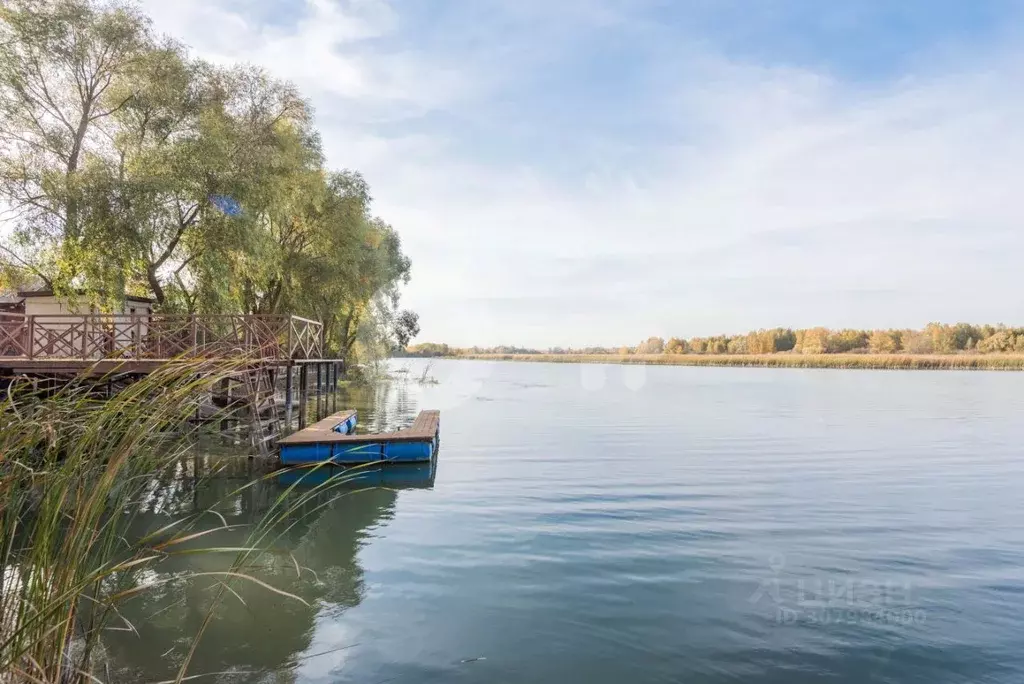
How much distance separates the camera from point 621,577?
7426 millimetres

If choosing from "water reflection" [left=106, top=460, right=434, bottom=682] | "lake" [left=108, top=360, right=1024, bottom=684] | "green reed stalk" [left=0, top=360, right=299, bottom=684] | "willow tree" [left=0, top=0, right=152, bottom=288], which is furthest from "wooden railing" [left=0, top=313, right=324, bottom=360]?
"green reed stalk" [left=0, top=360, right=299, bottom=684]

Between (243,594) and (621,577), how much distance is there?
13.9ft

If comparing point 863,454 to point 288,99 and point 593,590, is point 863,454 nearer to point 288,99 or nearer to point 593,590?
point 593,590

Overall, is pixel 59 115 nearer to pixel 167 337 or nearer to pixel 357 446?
pixel 167 337

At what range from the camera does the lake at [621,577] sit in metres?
5.40

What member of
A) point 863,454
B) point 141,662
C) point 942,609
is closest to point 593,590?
point 942,609

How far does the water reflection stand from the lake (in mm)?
30

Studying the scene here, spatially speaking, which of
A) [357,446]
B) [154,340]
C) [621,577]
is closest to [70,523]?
[621,577]

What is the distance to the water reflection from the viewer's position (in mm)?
5191

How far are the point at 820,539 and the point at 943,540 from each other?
1.79m

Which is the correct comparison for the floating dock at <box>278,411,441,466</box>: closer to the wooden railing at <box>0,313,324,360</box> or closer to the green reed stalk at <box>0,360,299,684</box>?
the wooden railing at <box>0,313,324,360</box>

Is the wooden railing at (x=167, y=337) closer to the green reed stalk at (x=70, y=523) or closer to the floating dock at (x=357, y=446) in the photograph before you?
the floating dock at (x=357, y=446)

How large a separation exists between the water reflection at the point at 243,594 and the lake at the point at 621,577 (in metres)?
0.03

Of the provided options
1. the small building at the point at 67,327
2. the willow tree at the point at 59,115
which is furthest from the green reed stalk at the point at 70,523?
the willow tree at the point at 59,115
